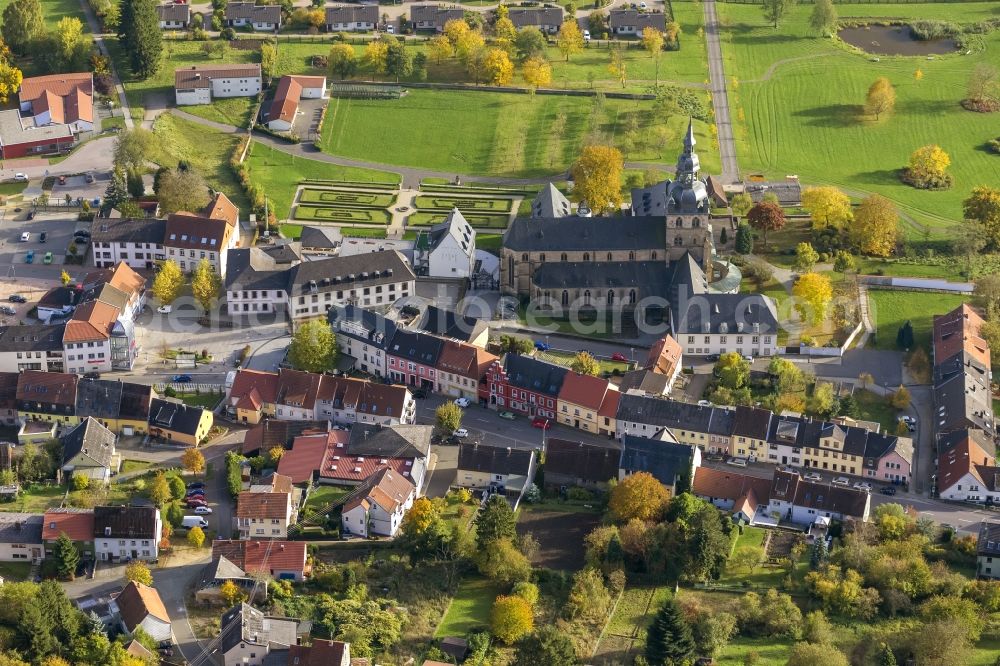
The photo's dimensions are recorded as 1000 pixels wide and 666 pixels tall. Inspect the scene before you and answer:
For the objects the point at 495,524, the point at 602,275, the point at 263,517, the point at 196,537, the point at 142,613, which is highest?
the point at 602,275

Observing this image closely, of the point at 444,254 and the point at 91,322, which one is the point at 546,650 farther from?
the point at 444,254

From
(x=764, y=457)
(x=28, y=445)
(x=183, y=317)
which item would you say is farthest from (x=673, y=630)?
(x=183, y=317)

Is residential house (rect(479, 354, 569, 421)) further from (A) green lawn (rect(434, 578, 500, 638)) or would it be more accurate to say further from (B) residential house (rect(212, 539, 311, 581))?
(B) residential house (rect(212, 539, 311, 581))

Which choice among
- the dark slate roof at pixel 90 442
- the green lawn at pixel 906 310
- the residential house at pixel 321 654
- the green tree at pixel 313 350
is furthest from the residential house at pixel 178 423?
the green lawn at pixel 906 310

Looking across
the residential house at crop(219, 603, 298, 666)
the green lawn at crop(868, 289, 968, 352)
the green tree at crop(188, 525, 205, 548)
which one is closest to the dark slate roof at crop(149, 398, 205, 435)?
the green tree at crop(188, 525, 205, 548)

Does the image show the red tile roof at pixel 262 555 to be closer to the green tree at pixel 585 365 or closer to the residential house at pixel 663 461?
the residential house at pixel 663 461

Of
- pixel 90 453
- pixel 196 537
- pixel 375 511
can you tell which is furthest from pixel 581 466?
pixel 90 453
